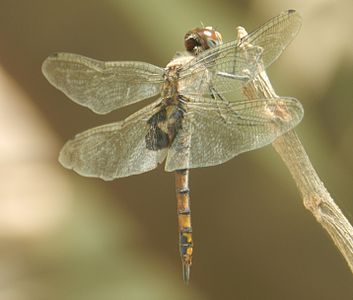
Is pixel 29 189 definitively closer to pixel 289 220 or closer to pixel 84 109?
pixel 84 109

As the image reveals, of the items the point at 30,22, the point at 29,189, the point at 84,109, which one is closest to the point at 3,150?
the point at 29,189

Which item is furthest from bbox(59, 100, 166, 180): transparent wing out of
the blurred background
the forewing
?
the blurred background

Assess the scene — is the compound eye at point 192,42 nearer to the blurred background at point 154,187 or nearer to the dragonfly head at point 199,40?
the dragonfly head at point 199,40

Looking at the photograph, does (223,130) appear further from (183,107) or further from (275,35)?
(275,35)

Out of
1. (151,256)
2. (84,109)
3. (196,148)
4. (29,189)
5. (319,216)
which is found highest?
(84,109)

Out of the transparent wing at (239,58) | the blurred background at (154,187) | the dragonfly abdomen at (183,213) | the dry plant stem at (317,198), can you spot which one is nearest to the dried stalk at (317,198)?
the dry plant stem at (317,198)

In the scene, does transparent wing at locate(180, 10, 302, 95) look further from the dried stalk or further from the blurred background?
the blurred background

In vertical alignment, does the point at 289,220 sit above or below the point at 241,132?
above
